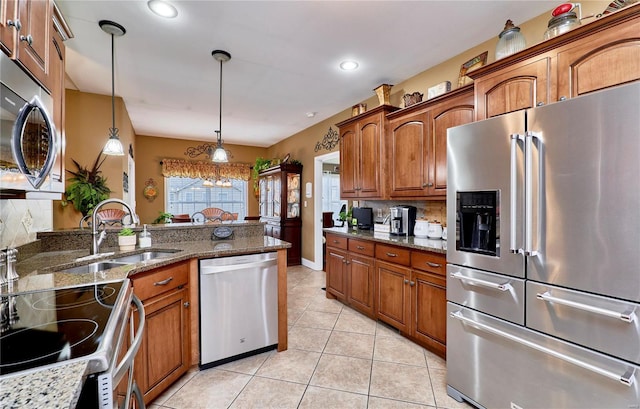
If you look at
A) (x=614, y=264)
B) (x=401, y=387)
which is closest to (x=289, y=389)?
(x=401, y=387)

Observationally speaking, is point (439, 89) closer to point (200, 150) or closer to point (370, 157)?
point (370, 157)

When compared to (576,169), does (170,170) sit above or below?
above

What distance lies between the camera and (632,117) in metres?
1.17

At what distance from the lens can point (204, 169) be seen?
7000 millimetres

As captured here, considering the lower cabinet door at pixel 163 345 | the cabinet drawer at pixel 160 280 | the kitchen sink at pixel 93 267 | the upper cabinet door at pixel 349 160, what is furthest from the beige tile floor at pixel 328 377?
the upper cabinet door at pixel 349 160

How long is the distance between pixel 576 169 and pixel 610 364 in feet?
2.82

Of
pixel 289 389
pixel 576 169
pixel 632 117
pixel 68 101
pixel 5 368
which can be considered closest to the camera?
pixel 5 368

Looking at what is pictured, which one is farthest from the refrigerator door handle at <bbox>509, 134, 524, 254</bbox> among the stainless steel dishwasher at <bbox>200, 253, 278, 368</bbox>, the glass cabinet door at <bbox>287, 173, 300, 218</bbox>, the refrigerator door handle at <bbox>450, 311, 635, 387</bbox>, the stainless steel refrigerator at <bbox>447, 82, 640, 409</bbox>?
the glass cabinet door at <bbox>287, 173, 300, 218</bbox>

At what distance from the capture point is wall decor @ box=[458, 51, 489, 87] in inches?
94.7

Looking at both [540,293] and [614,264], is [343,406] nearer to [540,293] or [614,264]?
[540,293]

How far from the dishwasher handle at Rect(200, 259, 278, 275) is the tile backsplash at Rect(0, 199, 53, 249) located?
106 cm

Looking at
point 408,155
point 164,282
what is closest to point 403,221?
point 408,155

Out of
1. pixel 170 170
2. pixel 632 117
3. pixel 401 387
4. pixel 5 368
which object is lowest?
pixel 401 387

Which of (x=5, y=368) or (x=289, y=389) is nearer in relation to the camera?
(x=5, y=368)
